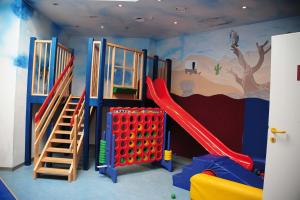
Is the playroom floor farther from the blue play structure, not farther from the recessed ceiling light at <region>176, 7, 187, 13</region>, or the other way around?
the recessed ceiling light at <region>176, 7, 187, 13</region>

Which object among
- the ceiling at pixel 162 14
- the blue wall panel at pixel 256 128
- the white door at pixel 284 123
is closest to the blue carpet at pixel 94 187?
the white door at pixel 284 123

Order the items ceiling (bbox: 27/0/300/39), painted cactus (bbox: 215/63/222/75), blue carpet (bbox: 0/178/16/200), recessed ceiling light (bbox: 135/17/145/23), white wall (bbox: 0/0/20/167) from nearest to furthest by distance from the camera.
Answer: blue carpet (bbox: 0/178/16/200), ceiling (bbox: 27/0/300/39), white wall (bbox: 0/0/20/167), recessed ceiling light (bbox: 135/17/145/23), painted cactus (bbox: 215/63/222/75)

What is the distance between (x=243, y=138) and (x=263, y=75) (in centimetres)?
163

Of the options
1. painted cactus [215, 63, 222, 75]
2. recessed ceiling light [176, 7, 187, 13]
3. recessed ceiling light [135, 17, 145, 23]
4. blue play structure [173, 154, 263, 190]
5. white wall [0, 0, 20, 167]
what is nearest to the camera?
blue play structure [173, 154, 263, 190]

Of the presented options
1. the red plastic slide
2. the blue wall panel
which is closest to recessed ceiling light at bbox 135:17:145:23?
the red plastic slide

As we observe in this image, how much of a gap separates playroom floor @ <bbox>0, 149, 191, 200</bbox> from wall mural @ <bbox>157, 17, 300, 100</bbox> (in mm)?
2845

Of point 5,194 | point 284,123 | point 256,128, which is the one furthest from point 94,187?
point 256,128

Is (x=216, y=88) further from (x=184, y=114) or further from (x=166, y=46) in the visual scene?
(x=166, y=46)

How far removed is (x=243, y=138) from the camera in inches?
239

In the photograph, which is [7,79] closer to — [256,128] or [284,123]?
[284,123]

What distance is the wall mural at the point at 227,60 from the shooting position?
5781 mm

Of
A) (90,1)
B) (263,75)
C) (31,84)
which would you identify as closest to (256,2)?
(263,75)

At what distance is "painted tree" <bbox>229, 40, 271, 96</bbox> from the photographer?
5793 millimetres

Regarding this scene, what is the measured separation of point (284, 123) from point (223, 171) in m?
1.68
